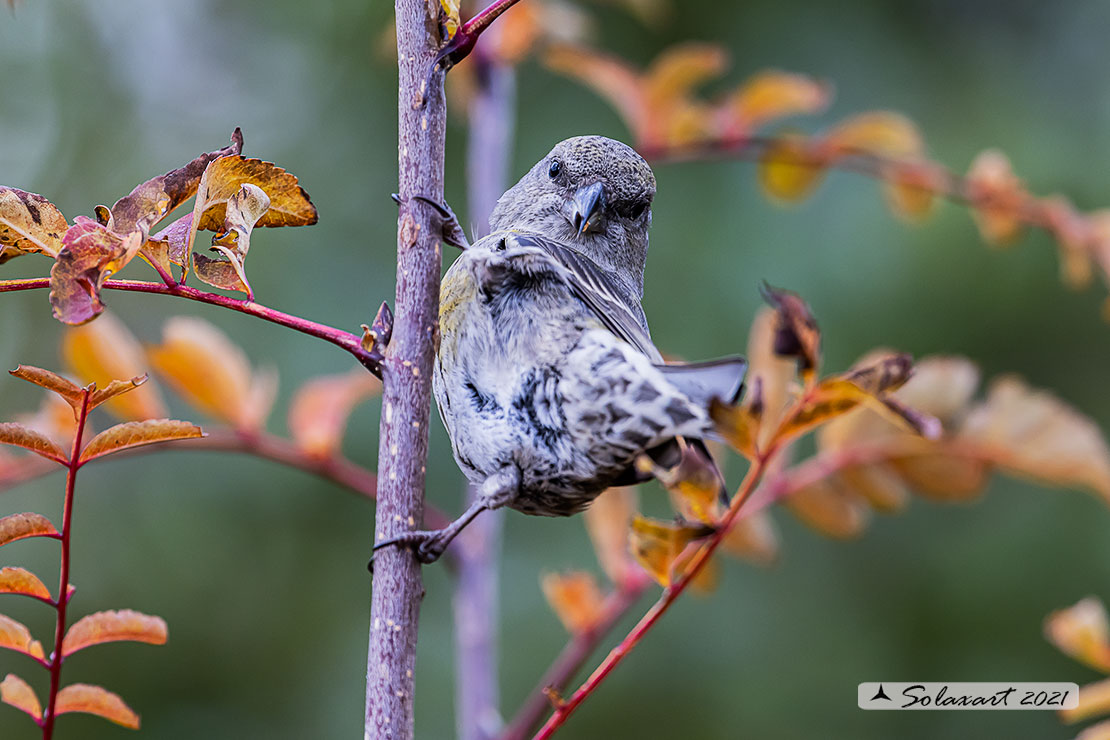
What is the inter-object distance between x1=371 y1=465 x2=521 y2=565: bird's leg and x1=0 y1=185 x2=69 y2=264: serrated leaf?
1.42ft

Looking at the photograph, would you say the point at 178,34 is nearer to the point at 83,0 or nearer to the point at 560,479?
the point at 83,0

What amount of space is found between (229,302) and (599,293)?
71 cm

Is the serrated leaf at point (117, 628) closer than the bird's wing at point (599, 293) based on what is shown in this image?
Yes

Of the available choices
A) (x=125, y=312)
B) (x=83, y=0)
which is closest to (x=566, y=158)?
(x=125, y=312)

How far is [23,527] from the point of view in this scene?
880 millimetres

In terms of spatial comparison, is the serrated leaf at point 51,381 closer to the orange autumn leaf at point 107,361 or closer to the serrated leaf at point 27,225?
the serrated leaf at point 27,225

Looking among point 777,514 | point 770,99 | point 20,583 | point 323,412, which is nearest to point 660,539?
point 20,583

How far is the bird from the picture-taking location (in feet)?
4.15

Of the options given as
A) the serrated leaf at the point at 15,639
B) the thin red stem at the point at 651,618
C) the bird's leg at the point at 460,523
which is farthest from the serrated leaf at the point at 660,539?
the serrated leaf at the point at 15,639

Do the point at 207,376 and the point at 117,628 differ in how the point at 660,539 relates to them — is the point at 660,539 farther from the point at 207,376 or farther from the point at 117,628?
the point at 207,376

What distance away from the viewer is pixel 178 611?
12.7 ft

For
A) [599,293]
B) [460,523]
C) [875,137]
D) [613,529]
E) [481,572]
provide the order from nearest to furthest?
[460,523]
[599,293]
[613,529]
[481,572]
[875,137]

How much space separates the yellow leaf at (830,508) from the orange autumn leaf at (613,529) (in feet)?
0.92

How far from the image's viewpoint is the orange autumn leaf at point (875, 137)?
6.25 ft
